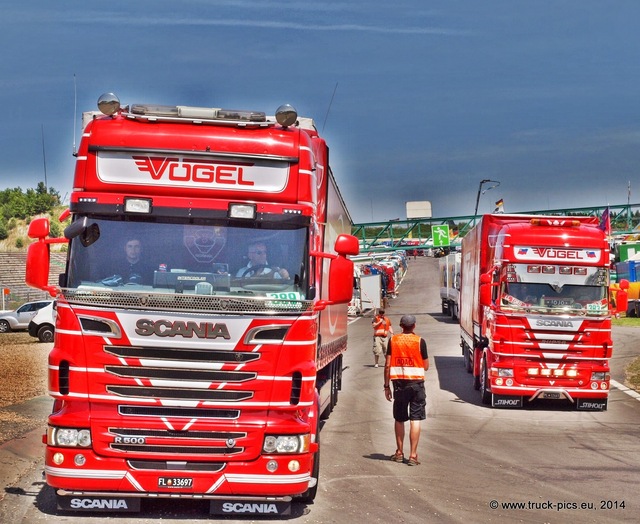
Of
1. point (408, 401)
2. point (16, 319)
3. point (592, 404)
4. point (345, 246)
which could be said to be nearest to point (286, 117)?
point (345, 246)

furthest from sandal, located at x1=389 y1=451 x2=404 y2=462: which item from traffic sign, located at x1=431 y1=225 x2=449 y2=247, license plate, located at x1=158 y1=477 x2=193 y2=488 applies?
traffic sign, located at x1=431 y1=225 x2=449 y2=247

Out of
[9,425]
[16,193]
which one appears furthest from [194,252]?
[16,193]

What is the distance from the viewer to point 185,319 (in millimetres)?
8758

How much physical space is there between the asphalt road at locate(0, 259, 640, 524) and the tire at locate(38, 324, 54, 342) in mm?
20052

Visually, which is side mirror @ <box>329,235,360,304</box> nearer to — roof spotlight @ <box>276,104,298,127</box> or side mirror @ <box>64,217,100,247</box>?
roof spotlight @ <box>276,104,298,127</box>

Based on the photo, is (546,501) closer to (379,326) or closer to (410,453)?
(410,453)

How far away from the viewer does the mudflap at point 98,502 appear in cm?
889

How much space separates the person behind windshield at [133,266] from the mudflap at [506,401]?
465 inches

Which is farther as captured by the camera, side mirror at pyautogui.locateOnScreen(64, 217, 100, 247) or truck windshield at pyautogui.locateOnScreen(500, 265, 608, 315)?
truck windshield at pyautogui.locateOnScreen(500, 265, 608, 315)

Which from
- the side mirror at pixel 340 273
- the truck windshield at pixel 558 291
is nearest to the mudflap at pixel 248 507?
the side mirror at pixel 340 273

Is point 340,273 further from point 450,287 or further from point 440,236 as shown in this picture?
point 440,236

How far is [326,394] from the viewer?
14.8 m

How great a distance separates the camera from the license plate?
28.7 ft

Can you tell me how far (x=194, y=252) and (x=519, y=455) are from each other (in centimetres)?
662
